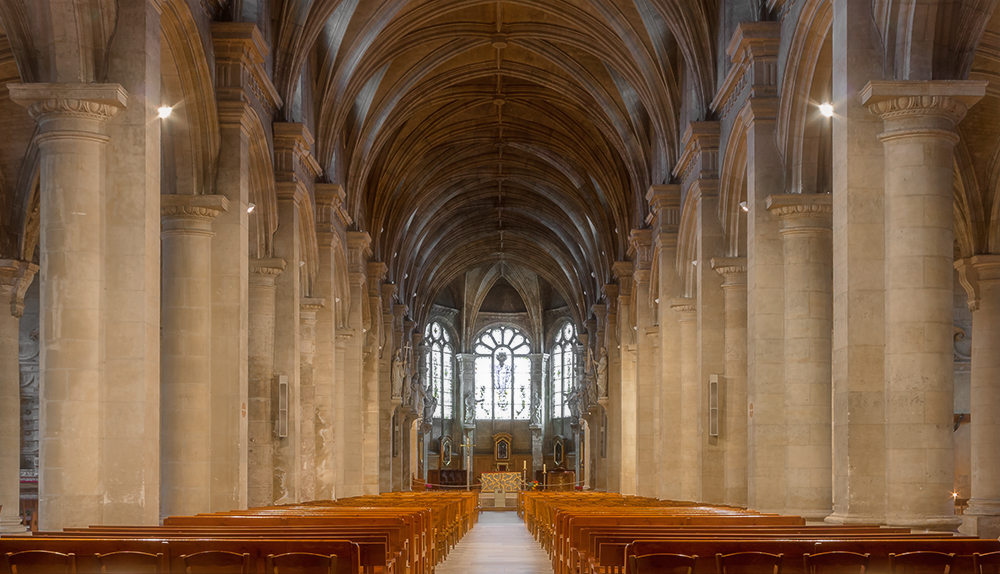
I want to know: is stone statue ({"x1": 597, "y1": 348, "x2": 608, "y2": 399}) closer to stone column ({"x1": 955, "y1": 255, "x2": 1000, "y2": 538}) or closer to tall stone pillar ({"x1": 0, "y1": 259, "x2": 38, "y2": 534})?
stone column ({"x1": 955, "y1": 255, "x2": 1000, "y2": 538})

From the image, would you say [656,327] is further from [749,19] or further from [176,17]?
[176,17]

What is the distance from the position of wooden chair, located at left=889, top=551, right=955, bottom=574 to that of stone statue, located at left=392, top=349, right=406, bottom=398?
38.9 metres

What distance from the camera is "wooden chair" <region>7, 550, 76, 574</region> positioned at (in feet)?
25.7

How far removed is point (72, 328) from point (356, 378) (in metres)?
21.7

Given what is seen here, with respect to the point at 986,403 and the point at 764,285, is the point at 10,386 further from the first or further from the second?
the point at 986,403

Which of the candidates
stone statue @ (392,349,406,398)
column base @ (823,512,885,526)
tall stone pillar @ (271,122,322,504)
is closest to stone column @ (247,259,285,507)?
tall stone pillar @ (271,122,322,504)

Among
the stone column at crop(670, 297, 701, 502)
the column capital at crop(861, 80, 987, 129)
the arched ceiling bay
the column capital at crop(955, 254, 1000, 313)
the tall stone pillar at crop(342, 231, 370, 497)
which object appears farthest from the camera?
the tall stone pillar at crop(342, 231, 370, 497)

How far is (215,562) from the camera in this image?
8.05 m

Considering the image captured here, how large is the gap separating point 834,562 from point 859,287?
6.13m

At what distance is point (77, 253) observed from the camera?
1362 cm

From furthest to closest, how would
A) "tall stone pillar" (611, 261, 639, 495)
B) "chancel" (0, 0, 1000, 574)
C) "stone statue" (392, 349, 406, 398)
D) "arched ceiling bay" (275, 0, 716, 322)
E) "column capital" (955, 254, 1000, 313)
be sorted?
"stone statue" (392, 349, 406, 398) < "tall stone pillar" (611, 261, 639, 495) < "arched ceiling bay" (275, 0, 716, 322) < "column capital" (955, 254, 1000, 313) < "chancel" (0, 0, 1000, 574)

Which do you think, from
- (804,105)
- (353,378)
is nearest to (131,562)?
(804,105)

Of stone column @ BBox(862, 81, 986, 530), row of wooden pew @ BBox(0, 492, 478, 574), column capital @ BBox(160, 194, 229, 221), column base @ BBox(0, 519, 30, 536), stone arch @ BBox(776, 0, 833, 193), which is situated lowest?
column base @ BBox(0, 519, 30, 536)

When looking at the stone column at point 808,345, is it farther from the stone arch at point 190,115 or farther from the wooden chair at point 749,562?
the wooden chair at point 749,562
